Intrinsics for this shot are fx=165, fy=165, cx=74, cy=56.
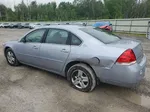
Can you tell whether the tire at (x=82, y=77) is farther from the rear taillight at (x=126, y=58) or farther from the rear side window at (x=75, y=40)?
the rear taillight at (x=126, y=58)

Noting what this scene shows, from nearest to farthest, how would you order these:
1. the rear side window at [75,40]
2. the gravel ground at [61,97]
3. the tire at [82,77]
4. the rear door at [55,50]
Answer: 1. the gravel ground at [61,97]
2. the tire at [82,77]
3. the rear side window at [75,40]
4. the rear door at [55,50]

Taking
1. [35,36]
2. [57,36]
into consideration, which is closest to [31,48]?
[35,36]

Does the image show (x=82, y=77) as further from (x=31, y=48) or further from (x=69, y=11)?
(x=69, y=11)

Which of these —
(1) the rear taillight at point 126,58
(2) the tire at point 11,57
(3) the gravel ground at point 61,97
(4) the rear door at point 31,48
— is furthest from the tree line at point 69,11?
(1) the rear taillight at point 126,58

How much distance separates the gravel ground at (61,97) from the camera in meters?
3.11

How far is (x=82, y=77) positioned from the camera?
3.70 meters

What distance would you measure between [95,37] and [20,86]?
2.15 metres

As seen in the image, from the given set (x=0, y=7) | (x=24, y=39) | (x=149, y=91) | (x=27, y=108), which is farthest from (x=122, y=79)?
(x=0, y=7)

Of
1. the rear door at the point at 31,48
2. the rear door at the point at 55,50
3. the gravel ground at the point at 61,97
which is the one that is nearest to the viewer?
the gravel ground at the point at 61,97

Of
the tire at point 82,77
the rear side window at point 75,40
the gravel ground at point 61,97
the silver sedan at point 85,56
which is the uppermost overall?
the rear side window at point 75,40

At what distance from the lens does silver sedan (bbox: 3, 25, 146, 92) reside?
318 cm

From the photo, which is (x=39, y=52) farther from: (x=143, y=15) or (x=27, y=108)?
(x=143, y=15)

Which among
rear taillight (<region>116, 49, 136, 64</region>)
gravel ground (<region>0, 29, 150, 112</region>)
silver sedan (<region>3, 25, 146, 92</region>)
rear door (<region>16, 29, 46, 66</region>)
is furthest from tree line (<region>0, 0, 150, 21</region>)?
rear taillight (<region>116, 49, 136, 64</region>)

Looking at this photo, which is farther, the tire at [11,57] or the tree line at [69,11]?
the tree line at [69,11]
